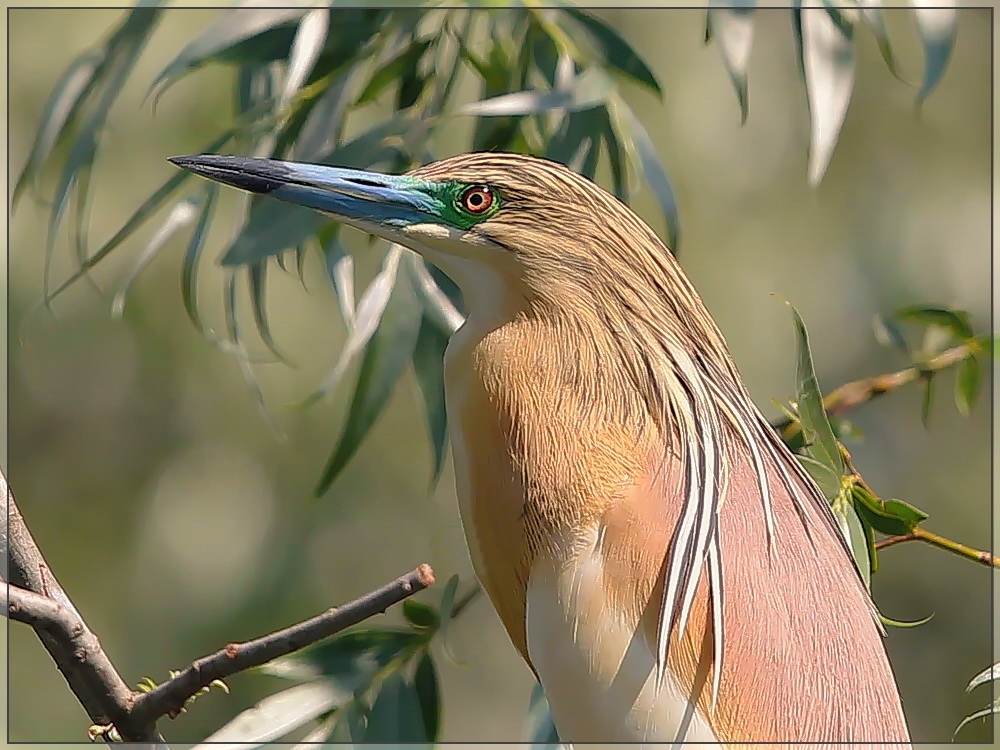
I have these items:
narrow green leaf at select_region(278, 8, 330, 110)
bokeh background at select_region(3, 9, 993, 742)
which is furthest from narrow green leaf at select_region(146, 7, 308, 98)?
bokeh background at select_region(3, 9, 993, 742)

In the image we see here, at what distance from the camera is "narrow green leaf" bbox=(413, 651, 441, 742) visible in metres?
1.04

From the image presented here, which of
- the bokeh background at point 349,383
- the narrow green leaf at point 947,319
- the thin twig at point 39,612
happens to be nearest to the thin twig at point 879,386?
the narrow green leaf at point 947,319

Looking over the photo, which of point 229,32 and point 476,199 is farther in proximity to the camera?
point 229,32

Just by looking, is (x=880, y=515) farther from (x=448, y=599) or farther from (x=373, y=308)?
(x=373, y=308)

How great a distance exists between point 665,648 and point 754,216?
2391 mm

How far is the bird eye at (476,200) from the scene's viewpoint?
81 centimetres

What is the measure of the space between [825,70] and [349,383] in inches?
77.5

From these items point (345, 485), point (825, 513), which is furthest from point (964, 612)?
point (825, 513)

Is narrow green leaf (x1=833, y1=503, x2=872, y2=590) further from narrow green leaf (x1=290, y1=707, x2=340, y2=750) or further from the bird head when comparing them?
narrow green leaf (x1=290, y1=707, x2=340, y2=750)

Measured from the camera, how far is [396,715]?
40.5 inches

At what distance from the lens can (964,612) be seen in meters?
2.97

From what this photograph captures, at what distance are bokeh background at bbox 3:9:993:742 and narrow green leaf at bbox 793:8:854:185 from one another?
1508 millimetres

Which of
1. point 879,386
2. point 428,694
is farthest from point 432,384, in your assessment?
point 879,386

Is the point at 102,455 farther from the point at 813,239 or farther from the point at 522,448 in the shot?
the point at 522,448
